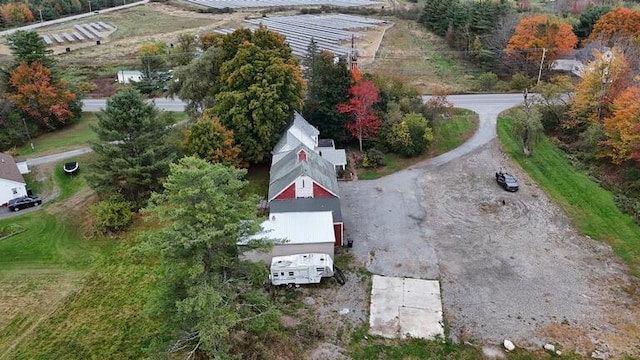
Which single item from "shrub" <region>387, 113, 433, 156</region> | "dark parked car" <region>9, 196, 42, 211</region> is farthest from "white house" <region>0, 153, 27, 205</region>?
"shrub" <region>387, 113, 433, 156</region>

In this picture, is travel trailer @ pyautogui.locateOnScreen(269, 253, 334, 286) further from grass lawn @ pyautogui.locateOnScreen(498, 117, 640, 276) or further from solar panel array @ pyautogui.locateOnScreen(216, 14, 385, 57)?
solar panel array @ pyautogui.locateOnScreen(216, 14, 385, 57)

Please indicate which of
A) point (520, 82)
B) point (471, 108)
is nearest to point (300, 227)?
point (471, 108)

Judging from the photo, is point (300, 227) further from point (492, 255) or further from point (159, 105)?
point (159, 105)

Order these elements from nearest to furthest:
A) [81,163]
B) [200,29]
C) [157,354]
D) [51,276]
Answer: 1. [157,354]
2. [51,276]
3. [81,163]
4. [200,29]

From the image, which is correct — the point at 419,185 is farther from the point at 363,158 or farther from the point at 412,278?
the point at 412,278

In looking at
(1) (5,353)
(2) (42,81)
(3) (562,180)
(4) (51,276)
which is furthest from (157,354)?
(2) (42,81)

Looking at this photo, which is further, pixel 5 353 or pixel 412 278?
pixel 412 278

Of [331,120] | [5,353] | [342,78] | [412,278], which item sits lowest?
[5,353]
